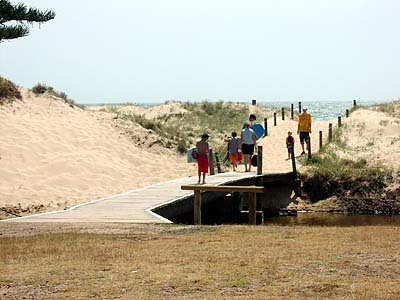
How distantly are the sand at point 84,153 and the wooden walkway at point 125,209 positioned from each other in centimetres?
263

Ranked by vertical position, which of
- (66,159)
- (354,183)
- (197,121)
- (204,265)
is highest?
(197,121)

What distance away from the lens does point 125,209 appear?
19594mm

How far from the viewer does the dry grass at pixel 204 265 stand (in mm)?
9641

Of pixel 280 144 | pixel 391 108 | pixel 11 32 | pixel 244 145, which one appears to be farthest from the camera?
pixel 391 108

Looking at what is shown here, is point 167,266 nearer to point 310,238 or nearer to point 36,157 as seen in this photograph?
point 310,238

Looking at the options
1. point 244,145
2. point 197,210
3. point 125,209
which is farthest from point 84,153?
point 197,210

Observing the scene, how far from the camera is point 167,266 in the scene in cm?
1123

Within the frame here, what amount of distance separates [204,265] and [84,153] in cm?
2105

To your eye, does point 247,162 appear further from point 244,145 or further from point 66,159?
point 66,159

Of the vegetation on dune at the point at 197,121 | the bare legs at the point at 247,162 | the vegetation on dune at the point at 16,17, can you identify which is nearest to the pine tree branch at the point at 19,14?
the vegetation on dune at the point at 16,17

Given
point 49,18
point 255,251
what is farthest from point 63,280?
point 49,18

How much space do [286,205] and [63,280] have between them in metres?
20.2

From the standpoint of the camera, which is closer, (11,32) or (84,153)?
(11,32)

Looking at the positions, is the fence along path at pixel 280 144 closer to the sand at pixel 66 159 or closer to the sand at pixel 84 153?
the sand at pixel 84 153
